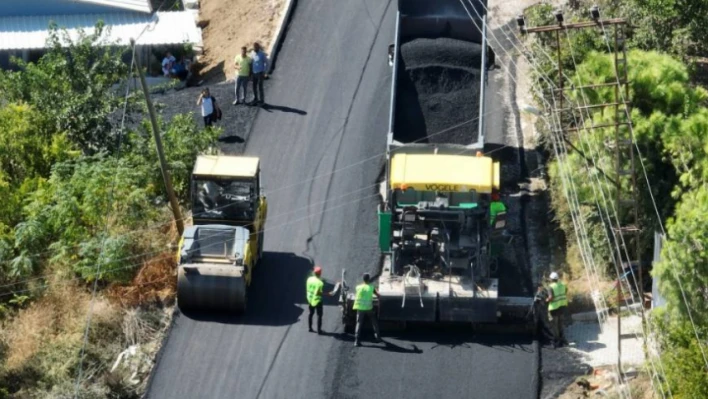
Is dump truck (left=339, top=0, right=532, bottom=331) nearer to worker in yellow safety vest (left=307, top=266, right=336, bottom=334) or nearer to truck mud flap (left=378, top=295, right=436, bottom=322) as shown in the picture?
truck mud flap (left=378, top=295, right=436, bottom=322)

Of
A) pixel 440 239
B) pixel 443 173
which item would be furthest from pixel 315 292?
→ pixel 443 173

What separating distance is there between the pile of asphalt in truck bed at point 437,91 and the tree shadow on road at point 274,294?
3366 mm

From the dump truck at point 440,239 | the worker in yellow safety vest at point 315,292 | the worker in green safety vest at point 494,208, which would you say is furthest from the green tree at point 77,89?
the worker in green safety vest at point 494,208

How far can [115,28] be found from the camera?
41.7 m

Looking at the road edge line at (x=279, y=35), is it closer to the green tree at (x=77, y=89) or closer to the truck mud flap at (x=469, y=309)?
the green tree at (x=77, y=89)

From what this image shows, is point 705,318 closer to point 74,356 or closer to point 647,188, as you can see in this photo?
point 647,188

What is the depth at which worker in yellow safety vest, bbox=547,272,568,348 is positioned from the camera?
28.4m

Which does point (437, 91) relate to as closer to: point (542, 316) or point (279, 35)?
point (542, 316)

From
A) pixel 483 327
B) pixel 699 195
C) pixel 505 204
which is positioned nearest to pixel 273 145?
A: pixel 505 204

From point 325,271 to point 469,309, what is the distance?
3.47 metres

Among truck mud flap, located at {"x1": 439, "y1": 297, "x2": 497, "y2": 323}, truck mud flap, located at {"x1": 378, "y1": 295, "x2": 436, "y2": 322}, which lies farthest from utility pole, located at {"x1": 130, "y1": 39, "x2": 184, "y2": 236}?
truck mud flap, located at {"x1": 439, "y1": 297, "x2": 497, "y2": 323}

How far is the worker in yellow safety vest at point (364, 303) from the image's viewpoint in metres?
28.2

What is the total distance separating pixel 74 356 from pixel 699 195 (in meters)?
11.7

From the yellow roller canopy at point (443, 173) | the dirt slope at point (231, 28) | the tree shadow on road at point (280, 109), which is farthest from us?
the dirt slope at point (231, 28)
